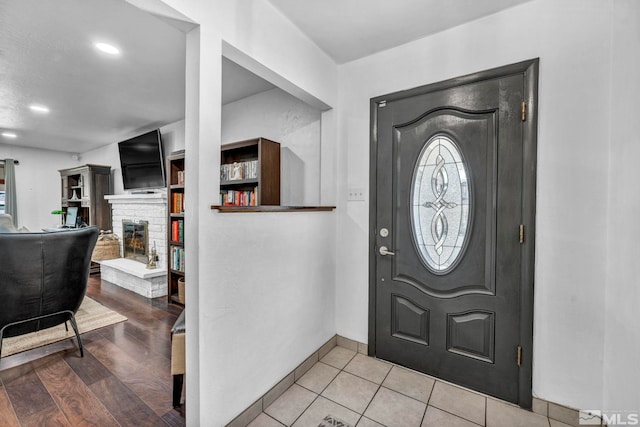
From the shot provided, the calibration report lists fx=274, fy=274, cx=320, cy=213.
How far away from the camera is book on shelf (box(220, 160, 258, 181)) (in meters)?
2.73

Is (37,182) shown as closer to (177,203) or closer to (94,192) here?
(94,192)

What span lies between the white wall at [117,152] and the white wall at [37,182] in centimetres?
52

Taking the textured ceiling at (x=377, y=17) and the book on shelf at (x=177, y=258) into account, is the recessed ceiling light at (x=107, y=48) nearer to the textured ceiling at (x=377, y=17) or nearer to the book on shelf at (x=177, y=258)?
the textured ceiling at (x=377, y=17)

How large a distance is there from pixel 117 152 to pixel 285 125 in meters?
4.27

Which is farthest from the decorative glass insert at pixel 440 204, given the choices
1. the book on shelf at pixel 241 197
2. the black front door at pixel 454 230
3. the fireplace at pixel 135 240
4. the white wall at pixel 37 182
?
the white wall at pixel 37 182

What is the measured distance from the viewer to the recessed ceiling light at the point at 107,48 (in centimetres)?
213

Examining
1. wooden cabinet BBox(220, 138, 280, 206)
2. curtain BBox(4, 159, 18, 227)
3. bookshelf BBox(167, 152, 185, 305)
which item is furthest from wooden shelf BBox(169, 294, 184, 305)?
curtain BBox(4, 159, 18, 227)

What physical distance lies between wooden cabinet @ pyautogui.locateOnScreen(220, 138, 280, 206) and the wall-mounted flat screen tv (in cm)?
167

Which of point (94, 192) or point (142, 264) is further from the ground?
point (94, 192)

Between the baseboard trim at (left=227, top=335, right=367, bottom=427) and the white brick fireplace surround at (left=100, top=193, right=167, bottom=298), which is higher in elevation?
the white brick fireplace surround at (left=100, top=193, right=167, bottom=298)

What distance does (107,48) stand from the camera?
217 centimetres

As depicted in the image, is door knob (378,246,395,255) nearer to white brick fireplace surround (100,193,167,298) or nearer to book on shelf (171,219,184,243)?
book on shelf (171,219,184,243)

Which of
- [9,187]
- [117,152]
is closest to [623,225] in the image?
[117,152]

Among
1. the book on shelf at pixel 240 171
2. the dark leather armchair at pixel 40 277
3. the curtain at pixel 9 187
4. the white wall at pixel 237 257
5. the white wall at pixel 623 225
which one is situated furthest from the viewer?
the curtain at pixel 9 187
